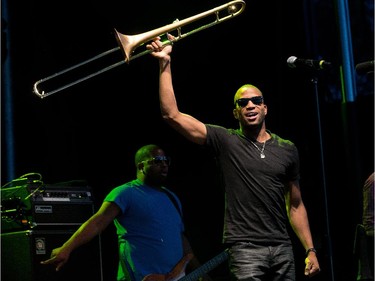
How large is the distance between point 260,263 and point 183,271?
4.29 ft

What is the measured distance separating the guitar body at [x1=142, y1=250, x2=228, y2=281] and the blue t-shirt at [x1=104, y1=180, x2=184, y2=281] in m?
0.09

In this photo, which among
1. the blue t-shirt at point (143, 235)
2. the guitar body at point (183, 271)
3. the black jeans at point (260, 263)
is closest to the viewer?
the black jeans at point (260, 263)

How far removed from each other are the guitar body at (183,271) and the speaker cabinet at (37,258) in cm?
59

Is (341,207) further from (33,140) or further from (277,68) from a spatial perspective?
(33,140)

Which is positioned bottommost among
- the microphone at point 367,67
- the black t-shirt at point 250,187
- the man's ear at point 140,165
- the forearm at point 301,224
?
the forearm at point 301,224

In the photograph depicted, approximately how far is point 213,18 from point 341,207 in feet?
7.39

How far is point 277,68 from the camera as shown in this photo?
6.52 m

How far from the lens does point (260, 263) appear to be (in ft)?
12.7

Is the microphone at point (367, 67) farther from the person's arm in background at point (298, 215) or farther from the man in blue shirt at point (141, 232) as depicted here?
the man in blue shirt at point (141, 232)

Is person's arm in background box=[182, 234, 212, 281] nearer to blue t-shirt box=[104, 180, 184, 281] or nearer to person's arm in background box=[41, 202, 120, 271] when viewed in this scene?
blue t-shirt box=[104, 180, 184, 281]

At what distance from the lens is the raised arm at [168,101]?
390 centimetres

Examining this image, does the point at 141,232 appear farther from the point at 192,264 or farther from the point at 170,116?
the point at 170,116

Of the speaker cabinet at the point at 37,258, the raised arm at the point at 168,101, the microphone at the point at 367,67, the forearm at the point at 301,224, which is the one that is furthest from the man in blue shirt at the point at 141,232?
the microphone at the point at 367,67

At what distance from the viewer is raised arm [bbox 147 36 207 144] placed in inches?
154
